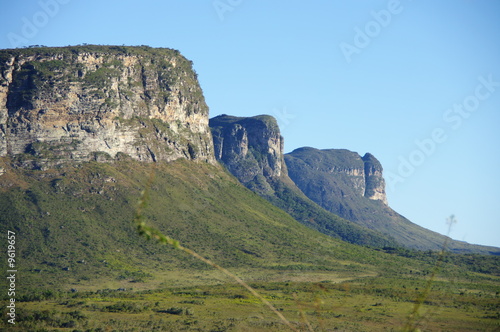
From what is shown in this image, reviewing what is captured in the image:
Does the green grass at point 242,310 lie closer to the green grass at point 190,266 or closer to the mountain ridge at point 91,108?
the green grass at point 190,266

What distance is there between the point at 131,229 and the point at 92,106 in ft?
107

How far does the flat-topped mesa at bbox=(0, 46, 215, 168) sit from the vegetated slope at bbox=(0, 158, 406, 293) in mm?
4532

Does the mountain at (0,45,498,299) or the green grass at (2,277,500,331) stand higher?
the mountain at (0,45,498,299)

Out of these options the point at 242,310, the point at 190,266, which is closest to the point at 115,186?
the point at 190,266

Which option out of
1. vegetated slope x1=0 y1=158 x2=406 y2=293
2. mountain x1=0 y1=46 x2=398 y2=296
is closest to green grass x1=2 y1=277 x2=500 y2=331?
mountain x1=0 y1=46 x2=398 y2=296

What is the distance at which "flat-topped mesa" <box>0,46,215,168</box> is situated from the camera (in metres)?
138

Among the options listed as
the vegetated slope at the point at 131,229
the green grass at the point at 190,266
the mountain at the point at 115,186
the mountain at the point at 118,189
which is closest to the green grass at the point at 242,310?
the green grass at the point at 190,266

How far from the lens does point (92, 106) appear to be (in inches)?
5817

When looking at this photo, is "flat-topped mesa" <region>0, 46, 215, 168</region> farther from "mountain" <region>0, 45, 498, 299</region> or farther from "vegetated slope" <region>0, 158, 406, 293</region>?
"vegetated slope" <region>0, 158, 406, 293</region>

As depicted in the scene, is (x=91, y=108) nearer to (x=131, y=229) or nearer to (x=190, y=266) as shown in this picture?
(x=131, y=229)

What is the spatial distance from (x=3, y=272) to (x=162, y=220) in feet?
130

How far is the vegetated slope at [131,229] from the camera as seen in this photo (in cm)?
11550

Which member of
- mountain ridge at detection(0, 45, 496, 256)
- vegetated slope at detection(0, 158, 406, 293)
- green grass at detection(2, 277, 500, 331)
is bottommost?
green grass at detection(2, 277, 500, 331)

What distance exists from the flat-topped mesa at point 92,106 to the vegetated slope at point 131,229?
14.9ft
